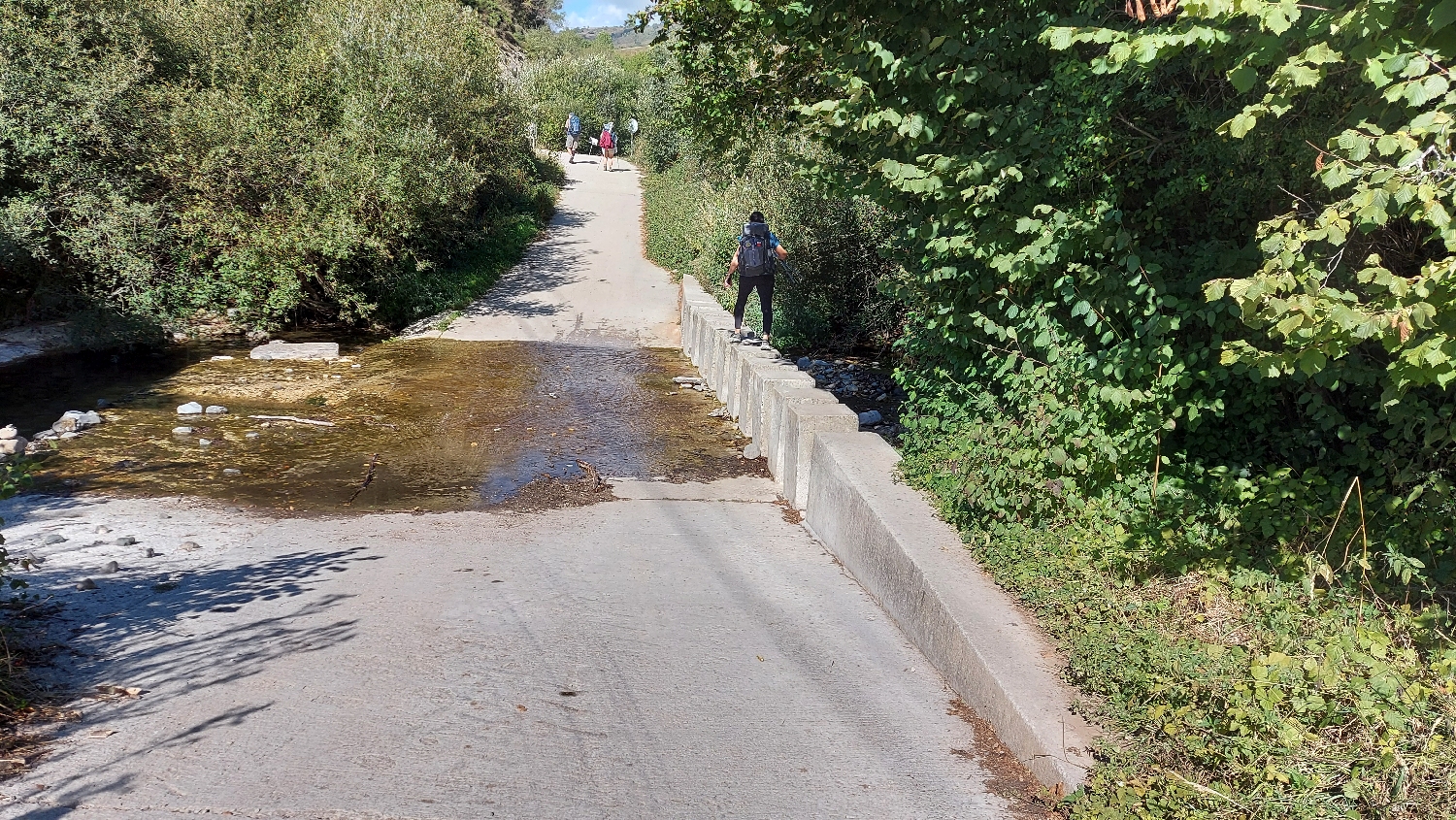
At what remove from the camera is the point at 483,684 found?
189 inches

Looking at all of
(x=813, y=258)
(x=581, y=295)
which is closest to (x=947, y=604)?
(x=813, y=258)

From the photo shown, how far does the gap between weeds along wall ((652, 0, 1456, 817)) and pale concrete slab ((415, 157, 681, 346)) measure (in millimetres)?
10506

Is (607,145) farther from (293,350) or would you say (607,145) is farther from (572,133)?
(293,350)

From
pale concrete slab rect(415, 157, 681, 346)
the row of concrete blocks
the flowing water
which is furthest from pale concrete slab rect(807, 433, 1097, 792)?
pale concrete slab rect(415, 157, 681, 346)

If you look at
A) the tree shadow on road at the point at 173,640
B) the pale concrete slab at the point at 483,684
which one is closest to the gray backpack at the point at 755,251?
the pale concrete slab at the point at 483,684

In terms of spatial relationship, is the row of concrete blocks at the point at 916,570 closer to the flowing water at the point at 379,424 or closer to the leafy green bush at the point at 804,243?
the flowing water at the point at 379,424

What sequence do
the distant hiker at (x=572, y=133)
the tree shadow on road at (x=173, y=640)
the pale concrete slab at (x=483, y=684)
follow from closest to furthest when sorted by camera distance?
the pale concrete slab at (x=483, y=684), the tree shadow on road at (x=173, y=640), the distant hiker at (x=572, y=133)

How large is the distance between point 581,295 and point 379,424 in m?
8.62

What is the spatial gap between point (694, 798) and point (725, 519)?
449 cm

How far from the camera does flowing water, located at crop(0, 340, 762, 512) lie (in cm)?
898

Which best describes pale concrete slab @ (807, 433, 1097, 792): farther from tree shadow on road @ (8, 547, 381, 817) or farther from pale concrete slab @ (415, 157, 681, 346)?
pale concrete slab @ (415, 157, 681, 346)

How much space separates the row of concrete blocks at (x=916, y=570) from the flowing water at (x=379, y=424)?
51.8 inches

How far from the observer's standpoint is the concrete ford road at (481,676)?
3822mm

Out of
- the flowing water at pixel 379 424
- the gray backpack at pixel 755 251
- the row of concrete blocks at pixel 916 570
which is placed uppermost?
the gray backpack at pixel 755 251
